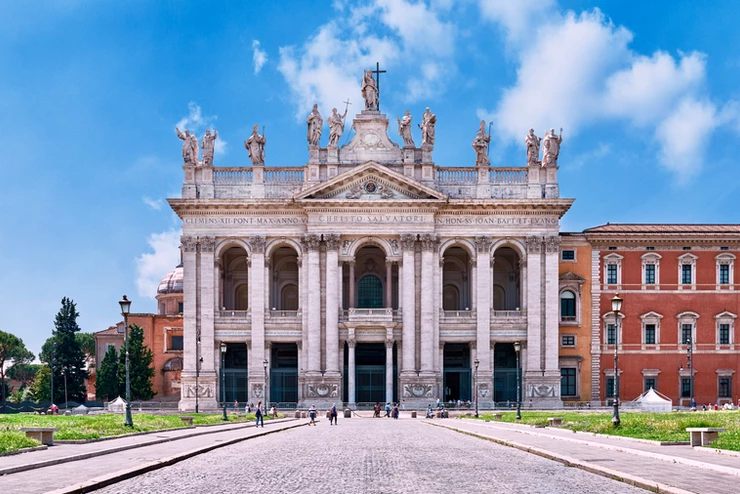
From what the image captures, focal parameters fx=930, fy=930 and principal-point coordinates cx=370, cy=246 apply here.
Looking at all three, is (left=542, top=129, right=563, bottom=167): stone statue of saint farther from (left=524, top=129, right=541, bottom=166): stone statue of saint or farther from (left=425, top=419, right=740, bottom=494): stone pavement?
(left=425, top=419, right=740, bottom=494): stone pavement

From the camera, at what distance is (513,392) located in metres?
73.1

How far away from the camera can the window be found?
7338 cm

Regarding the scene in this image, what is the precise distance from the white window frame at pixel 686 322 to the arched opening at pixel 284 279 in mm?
30645

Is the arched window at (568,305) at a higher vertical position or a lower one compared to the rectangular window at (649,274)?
lower

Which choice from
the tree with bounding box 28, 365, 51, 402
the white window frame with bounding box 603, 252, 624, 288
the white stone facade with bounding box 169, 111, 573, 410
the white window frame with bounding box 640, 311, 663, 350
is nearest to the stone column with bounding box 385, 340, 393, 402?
the white stone facade with bounding box 169, 111, 573, 410

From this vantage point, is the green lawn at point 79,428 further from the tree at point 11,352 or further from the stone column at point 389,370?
the tree at point 11,352

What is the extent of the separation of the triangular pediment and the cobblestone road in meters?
42.0

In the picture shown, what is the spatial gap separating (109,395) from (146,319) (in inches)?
347

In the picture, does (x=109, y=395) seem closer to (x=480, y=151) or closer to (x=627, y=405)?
(x=480, y=151)

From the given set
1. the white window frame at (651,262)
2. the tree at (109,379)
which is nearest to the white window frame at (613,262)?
the white window frame at (651,262)

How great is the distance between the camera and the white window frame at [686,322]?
73.8 m

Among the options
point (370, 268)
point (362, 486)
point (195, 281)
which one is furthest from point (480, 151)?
point (362, 486)

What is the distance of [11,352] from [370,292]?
75.1 m

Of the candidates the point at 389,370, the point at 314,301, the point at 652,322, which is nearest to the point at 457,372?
the point at 389,370
